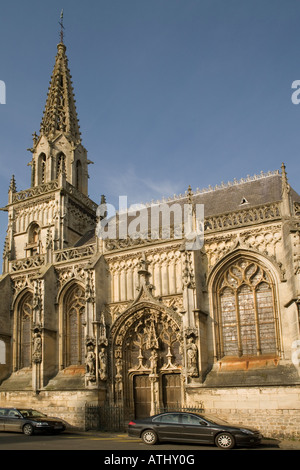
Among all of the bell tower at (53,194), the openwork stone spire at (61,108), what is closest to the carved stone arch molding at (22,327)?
the bell tower at (53,194)

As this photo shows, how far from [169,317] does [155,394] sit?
→ 3172 mm

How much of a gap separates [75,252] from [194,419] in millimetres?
12690

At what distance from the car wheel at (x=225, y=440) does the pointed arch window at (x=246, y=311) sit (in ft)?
19.5

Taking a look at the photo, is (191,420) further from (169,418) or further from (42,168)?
(42,168)

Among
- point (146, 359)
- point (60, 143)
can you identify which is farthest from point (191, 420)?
point (60, 143)

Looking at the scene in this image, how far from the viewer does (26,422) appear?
16188 mm

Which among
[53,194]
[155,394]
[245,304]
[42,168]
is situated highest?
[42,168]

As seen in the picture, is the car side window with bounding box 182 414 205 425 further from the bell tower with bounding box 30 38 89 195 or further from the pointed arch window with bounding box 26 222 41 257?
the bell tower with bounding box 30 38 89 195

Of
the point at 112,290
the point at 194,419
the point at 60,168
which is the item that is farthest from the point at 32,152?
the point at 194,419

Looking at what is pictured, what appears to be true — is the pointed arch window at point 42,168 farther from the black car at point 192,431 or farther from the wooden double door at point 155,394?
the black car at point 192,431

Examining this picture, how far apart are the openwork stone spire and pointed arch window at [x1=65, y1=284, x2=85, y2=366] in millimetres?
10950
